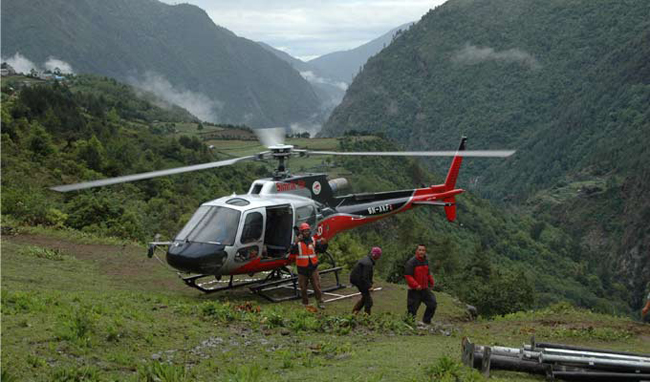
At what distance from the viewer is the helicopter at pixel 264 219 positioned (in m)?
12.5

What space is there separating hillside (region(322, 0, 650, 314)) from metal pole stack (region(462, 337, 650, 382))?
83455 mm

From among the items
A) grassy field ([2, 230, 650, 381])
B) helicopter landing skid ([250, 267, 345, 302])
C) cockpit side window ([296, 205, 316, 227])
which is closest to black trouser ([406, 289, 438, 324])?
grassy field ([2, 230, 650, 381])

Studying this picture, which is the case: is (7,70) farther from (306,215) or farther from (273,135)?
(306,215)

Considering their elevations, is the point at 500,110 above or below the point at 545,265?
above

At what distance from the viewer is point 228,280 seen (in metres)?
15.0

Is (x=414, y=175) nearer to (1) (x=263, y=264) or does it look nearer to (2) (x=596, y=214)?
(2) (x=596, y=214)

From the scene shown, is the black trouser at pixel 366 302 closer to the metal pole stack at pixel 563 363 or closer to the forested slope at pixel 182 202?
the metal pole stack at pixel 563 363

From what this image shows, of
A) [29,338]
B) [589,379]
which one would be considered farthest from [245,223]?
[589,379]

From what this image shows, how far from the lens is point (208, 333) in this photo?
31.2ft

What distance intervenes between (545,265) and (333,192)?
6757 centimetres

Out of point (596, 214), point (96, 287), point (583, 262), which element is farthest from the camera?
point (596, 214)

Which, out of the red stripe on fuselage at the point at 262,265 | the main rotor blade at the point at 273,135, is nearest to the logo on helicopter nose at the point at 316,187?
the main rotor blade at the point at 273,135

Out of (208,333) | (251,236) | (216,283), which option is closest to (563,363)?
(208,333)

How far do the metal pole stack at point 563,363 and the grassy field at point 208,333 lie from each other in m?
0.18
